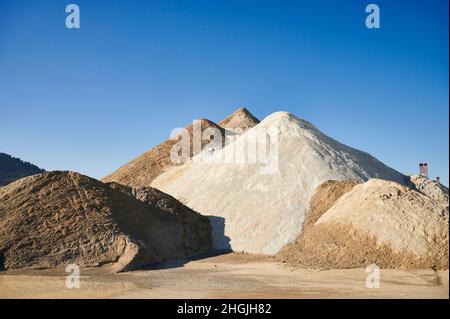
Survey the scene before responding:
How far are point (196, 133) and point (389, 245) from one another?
26.3m

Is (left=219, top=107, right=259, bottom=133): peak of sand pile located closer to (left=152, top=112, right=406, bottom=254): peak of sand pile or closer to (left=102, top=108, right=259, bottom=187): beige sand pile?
(left=102, top=108, right=259, bottom=187): beige sand pile

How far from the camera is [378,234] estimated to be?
1792cm

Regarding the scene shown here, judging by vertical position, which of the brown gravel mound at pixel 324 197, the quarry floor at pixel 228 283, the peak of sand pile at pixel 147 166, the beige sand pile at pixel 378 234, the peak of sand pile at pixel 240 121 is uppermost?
the peak of sand pile at pixel 240 121

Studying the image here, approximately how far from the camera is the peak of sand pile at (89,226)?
17.3m

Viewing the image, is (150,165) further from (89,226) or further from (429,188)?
(429,188)

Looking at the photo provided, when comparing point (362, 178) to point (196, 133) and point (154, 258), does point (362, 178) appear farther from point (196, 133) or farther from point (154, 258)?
point (196, 133)

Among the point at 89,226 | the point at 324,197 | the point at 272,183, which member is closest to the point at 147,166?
the point at 272,183

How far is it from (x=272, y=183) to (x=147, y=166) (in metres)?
15.3

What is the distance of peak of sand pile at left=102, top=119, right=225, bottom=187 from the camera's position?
3559cm

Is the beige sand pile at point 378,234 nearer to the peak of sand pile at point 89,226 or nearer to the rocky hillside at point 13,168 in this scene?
the peak of sand pile at point 89,226

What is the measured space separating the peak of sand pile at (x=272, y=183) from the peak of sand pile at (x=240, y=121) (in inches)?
614

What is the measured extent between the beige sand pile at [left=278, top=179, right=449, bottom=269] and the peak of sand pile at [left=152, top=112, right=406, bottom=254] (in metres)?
1.46

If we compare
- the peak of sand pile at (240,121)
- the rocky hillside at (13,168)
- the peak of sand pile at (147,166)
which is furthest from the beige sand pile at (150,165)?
the rocky hillside at (13,168)

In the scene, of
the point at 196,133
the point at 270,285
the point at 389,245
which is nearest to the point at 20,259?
the point at 270,285
